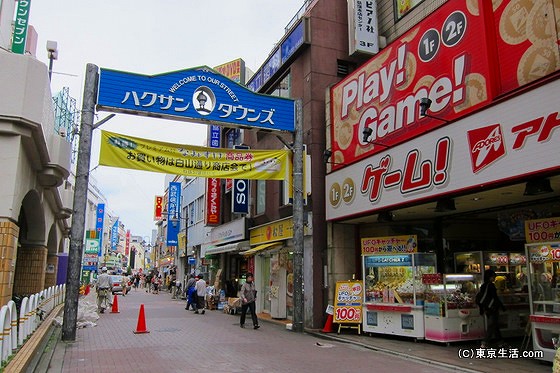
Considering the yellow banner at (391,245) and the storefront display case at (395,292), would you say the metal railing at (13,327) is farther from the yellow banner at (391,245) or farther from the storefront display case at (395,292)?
the yellow banner at (391,245)

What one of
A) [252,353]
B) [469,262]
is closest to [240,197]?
[469,262]

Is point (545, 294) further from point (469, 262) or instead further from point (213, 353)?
point (213, 353)

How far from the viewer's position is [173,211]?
41438 millimetres

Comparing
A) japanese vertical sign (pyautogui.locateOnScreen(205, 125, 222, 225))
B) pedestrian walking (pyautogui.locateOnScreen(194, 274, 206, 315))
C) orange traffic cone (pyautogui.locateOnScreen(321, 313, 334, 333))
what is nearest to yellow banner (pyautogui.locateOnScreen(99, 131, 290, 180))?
orange traffic cone (pyautogui.locateOnScreen(321, 313, 334, 333))

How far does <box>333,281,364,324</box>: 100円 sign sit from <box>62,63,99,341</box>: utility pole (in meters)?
7.03

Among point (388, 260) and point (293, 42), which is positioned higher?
point (293, 42)

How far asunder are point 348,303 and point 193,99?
24.2ft

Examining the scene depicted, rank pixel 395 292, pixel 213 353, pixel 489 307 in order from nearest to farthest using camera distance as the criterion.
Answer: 1. pixel 213 353
2. pixel 489 307
3. pixel 395 292

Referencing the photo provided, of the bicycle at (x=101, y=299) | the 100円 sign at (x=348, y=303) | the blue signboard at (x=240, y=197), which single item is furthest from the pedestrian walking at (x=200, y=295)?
the 100円 sign at (x=348, y=303)

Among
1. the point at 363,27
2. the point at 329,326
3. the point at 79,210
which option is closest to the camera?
the point at 79,210

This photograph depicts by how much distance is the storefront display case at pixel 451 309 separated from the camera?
11.0 metres

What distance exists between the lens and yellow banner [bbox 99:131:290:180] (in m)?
12.3

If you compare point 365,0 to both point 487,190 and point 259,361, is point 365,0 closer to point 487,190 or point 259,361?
point 487,190

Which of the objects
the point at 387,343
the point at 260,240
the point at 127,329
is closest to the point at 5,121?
the point at 127,329
